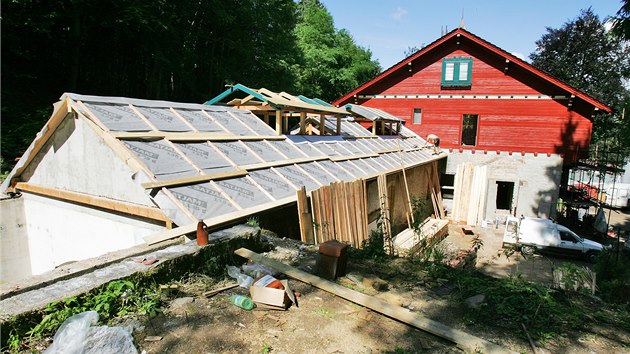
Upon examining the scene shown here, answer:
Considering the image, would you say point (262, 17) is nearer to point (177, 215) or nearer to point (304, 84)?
point (304, 84)

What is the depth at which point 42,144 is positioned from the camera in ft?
24.8

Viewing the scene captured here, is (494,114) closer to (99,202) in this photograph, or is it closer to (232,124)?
(232,124)

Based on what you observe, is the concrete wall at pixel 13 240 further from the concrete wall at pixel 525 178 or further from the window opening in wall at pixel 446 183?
the concrete wall at pixel 525 178

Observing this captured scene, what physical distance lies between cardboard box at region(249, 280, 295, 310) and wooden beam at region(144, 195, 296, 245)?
1628 mm

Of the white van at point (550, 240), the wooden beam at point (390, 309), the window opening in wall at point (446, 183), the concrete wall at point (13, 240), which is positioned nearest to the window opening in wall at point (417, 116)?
the window opening in wall at point (446, 183)

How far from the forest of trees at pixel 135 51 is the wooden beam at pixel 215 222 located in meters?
10.0

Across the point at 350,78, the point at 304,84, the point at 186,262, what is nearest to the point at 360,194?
the point at 186,262

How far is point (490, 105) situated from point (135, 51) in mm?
20252

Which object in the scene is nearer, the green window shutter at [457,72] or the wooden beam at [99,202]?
the wooden beam at [99,202]

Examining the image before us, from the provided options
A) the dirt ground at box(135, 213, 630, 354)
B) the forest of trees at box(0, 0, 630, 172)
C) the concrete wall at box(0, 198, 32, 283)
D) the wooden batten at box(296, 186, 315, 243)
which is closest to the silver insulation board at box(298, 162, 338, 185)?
the wooden batten at box(296, 186, 315, 243)

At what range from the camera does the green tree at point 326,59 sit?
119 ft

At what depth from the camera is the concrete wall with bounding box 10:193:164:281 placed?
6.66 m

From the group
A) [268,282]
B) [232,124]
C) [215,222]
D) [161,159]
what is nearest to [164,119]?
[161,159]

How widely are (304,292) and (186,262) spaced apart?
1.42 metres
